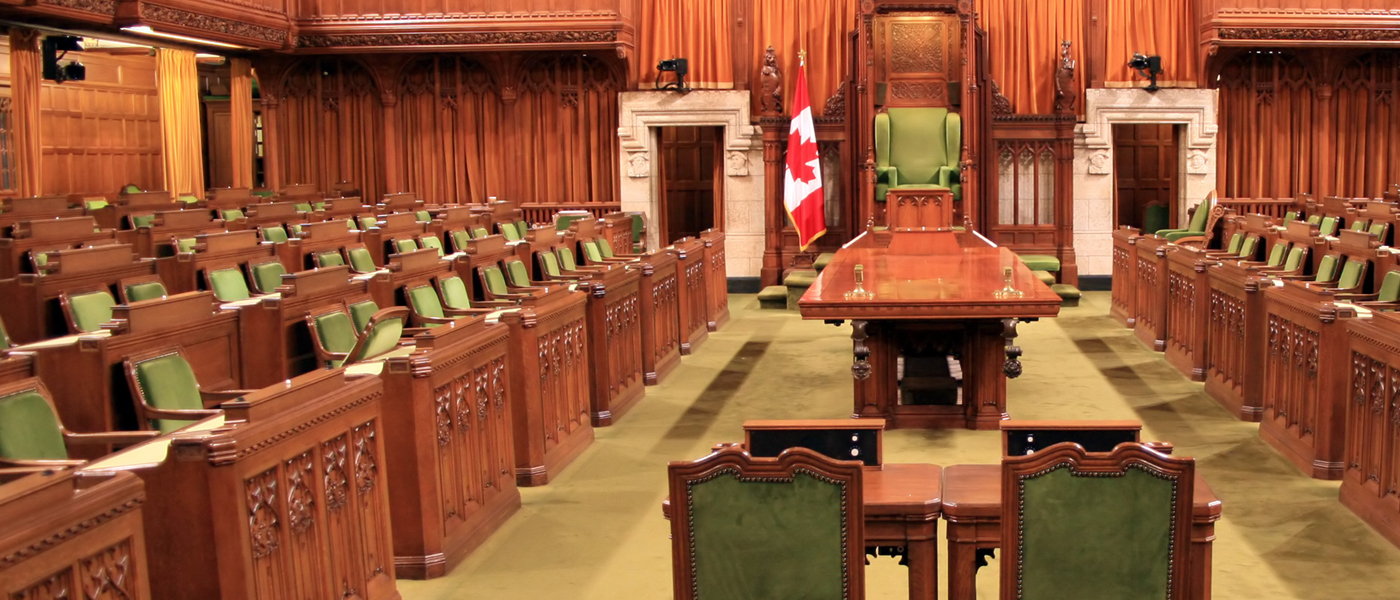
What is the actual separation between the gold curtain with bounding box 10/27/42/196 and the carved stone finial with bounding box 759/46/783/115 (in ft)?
23.1

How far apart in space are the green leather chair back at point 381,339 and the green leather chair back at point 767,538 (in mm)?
2128

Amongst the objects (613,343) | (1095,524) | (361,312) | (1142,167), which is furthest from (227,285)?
(1142,167)

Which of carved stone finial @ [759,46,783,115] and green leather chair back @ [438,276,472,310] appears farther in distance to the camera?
carved stone finial @ [759,46,783,115]

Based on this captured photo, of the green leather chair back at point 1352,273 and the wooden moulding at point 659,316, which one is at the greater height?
the green leather chair back at point 1352,273

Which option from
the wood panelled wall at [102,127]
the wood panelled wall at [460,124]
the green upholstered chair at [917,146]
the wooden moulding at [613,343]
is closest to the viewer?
the wooden moulding at [613,343]

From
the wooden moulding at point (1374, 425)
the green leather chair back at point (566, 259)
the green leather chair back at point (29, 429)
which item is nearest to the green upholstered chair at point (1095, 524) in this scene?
the wooden moulding at point (1374, 425)

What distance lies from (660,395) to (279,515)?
4.80 metres

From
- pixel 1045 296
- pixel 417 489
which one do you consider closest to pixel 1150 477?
pixel 417 489

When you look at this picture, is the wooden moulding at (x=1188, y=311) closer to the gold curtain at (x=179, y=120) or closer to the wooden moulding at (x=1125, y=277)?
the wooden moulding at (x=1125, y=277)

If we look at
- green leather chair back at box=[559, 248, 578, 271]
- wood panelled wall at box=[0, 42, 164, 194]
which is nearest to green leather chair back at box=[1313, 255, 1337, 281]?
green leather chair back at box=[559, 248, 578, 271]

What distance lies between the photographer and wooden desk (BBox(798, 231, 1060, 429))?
6.37 metres

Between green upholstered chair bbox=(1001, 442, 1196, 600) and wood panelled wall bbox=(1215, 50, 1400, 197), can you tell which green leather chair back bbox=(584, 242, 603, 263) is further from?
wood panelled wall bbox=(1215, 50, 1400, 197)

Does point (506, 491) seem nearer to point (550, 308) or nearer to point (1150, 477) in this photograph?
point (550, 308)

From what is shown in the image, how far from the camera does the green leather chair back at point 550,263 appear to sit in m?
8.56
